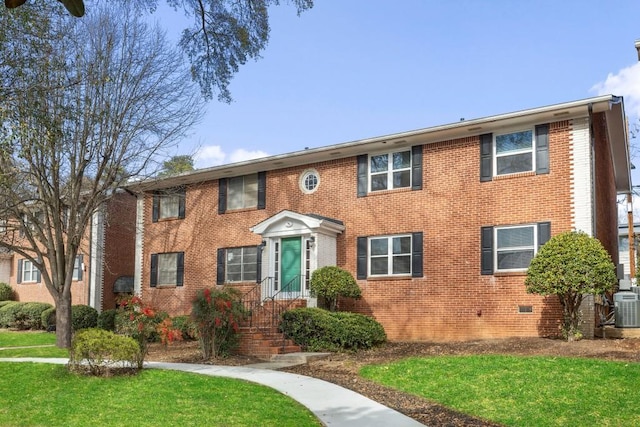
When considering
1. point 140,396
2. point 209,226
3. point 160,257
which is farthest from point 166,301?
point 140,396

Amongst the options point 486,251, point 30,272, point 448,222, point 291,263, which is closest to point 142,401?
point 486,251

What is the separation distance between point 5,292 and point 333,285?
759 inches

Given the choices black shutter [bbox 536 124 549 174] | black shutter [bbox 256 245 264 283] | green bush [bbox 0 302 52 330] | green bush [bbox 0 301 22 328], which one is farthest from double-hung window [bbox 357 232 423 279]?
green bush [bbox 0 301 22 328]

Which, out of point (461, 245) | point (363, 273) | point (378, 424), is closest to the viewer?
point (378, 424)

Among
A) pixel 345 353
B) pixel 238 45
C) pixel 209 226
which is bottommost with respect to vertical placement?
pixel 345 353

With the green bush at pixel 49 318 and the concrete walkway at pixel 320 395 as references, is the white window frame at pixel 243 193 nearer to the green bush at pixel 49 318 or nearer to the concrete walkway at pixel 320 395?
the green bush at pixel 49 318

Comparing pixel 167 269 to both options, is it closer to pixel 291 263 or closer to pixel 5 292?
pixel 291 263

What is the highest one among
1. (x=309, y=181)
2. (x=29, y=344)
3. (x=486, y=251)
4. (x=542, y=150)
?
(x=542, y=150)

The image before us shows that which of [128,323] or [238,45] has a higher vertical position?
[238,45]

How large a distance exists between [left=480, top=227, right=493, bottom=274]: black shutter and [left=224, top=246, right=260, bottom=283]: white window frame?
24.3 feet

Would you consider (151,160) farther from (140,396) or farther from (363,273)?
(140,396)

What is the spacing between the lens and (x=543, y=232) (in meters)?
16.1

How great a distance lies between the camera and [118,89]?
17438 millimetres

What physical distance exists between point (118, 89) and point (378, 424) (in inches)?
486
